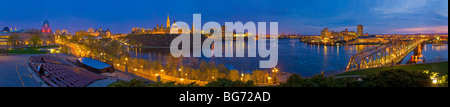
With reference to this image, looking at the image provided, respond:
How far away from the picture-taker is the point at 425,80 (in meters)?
6.04

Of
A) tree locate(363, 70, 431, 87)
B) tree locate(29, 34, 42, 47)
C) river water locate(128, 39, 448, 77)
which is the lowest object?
river water locate(128, 39, 448, 77)

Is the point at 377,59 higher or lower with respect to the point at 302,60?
higher

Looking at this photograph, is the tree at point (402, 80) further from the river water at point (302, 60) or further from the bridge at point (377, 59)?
the river water at point (302, 60)

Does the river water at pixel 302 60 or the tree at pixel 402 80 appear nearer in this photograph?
the tree at pixel 402 80

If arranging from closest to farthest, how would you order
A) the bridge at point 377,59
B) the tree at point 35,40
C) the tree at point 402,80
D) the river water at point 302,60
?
the tree at point 402,80 < the bridge at point 377,59 < the river water at point 302,60 < the tree at point 35,40

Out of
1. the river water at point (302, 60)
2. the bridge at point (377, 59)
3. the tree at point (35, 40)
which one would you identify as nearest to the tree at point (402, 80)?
the bridge at point (377, 59)

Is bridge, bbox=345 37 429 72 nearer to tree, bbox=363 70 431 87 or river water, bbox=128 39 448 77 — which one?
river water, bbox=128 39 448 77

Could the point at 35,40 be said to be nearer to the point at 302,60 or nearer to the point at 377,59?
the point at 302,60

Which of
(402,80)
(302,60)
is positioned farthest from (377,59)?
(402,80)

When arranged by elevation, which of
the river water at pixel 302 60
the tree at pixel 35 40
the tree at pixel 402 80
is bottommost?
the river water at pixel 302 60

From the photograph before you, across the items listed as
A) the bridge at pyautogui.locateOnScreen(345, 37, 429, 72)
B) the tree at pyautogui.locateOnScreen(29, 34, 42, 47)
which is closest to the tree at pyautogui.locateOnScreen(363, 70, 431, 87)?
the bridge at pyautogui.locateOnScreen(345, 37, 429, 72)
